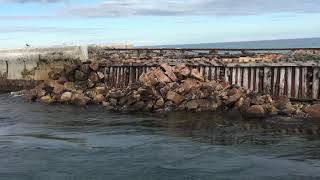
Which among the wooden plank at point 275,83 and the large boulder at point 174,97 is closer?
the wooden plank at point 275,83

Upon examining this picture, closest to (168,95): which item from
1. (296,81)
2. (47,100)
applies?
(296,81)

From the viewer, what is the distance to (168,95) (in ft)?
79.4

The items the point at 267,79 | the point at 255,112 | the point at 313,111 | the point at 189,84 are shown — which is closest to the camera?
the point at 313,111

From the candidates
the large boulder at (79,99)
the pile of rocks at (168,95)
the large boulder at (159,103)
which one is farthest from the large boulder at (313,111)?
the large boulder at (79,99)

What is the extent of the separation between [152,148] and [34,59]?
19.1 metres

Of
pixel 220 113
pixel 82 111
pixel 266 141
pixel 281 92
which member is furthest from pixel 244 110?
pixel 82 111

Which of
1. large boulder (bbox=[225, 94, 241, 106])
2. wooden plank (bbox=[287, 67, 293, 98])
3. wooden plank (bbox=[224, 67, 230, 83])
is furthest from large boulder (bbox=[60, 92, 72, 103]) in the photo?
wooden plank (bbox=[287, 67, 293, 98])

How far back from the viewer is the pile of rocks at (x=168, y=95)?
21891 mm

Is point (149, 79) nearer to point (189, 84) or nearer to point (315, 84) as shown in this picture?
point (189, 84)

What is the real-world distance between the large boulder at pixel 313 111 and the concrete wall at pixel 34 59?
15186mm

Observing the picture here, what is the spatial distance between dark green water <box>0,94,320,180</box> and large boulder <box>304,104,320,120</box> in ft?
7.35

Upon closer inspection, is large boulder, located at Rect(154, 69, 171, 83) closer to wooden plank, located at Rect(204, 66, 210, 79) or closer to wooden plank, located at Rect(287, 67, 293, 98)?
wooden plank, located at Rect(204, 66, 210, 79)

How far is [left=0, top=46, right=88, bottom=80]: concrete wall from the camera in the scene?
32.3 metres

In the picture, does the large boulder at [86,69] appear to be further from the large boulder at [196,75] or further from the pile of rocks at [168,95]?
the large boulder at [196,75]
